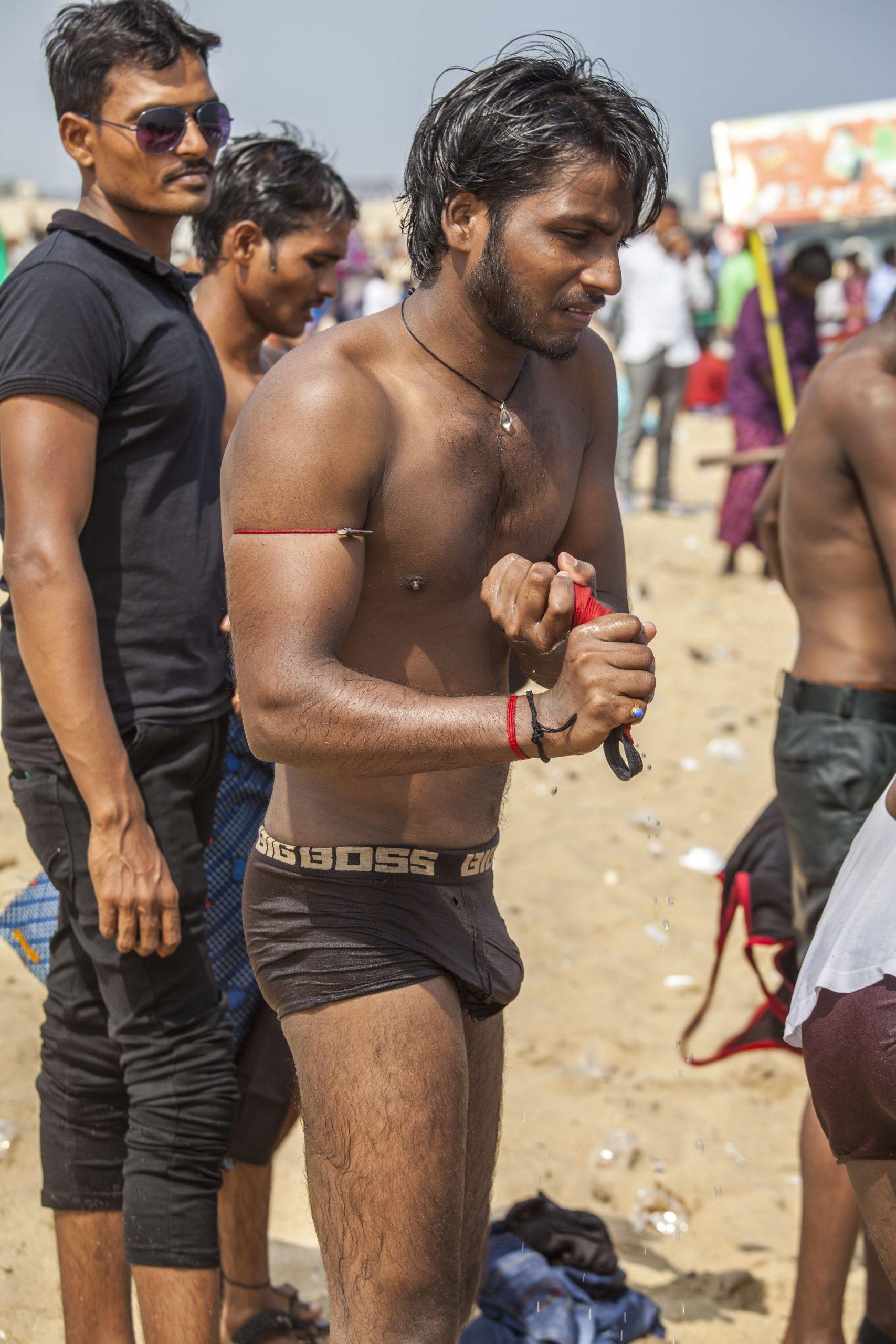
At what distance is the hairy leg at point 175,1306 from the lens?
246cm

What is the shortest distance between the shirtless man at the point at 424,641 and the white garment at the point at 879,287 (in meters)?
14.0

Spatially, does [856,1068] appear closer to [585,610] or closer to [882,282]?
[585,610]

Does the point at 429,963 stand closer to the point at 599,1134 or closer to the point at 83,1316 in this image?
the point at 83,1316

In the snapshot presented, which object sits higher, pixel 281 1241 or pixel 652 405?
pixel 652 405

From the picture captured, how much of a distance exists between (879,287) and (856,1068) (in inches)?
615

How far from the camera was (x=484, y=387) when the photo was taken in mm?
2236

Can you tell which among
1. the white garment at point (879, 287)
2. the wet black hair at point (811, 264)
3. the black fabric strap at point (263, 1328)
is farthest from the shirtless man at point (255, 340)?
the white garment at point (879, 287)

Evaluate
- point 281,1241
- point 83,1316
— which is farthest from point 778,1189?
point 83,1316

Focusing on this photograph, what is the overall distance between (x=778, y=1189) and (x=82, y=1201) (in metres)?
2.26

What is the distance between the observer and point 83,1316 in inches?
103

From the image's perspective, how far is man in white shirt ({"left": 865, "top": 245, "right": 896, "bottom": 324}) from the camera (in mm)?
15578

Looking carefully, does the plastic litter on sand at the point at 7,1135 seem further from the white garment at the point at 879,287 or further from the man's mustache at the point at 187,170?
the white garment at the point at 879,287

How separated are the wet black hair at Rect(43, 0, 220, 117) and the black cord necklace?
941mm

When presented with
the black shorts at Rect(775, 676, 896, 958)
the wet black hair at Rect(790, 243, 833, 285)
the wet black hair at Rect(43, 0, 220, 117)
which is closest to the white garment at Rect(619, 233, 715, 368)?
the wet black hair at Rect(790, 243, 833, 285)
